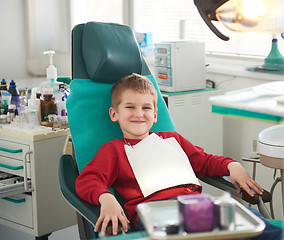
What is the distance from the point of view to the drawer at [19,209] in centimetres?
231

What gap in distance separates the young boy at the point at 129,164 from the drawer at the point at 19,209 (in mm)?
685

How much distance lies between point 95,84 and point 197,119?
37.2 inches

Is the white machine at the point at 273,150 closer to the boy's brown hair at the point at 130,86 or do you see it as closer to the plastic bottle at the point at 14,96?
the boy's brown hair at the point at 130,86

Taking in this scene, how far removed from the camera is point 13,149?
2312 millimetres

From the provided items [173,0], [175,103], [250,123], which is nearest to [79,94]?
[175,103]

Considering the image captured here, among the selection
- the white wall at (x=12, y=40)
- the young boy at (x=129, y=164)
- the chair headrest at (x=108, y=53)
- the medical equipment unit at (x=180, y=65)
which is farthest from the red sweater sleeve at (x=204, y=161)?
the white wall at (x=12, y=40)

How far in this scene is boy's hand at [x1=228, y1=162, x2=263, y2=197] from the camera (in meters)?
1.71

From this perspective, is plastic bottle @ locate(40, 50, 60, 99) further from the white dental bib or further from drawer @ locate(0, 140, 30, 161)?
the white dental bib

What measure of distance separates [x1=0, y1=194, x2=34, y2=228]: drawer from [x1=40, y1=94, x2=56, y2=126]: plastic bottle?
0.38m

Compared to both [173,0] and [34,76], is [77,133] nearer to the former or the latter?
[173,0]

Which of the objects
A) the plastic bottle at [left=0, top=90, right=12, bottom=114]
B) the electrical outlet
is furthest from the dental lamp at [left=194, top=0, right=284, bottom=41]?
the electrical outlet

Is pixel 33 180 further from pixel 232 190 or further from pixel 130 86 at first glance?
pixel 232 190

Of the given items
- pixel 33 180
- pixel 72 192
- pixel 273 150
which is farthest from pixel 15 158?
pixel 273 150

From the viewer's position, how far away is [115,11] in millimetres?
3932
